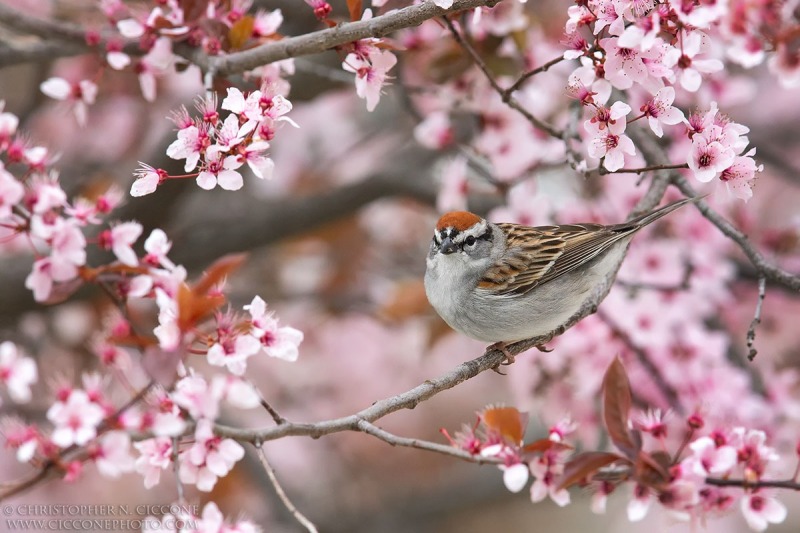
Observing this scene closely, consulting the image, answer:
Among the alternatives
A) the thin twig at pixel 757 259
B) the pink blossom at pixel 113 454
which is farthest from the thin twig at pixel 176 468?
the thin twig at pixel 757 259

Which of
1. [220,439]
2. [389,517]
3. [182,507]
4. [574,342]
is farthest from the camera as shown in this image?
[389,517]

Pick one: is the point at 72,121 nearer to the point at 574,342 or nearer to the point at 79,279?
the point at 574,342

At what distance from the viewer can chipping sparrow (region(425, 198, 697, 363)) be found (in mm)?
3357

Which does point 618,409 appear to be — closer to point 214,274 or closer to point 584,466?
point 584,466

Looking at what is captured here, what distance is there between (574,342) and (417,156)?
67.8 inches

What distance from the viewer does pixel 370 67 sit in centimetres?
275

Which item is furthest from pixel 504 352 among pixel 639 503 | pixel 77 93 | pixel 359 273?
pixel 359 273

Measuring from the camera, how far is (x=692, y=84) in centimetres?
241

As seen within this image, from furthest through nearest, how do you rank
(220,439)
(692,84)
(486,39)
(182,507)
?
(486,39)
(692,84)
(220,439)
(182,507)

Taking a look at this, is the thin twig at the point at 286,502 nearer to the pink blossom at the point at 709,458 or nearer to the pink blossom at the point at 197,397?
the pink blossom at the point at 197,397

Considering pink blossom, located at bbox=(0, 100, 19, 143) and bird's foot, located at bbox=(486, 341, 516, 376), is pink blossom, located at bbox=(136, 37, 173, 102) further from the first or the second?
bird's foot, located at bbox=(486, 341, 516, 376)

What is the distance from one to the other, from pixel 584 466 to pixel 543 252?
1492mm

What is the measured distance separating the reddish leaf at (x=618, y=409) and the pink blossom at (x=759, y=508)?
0.47 meters

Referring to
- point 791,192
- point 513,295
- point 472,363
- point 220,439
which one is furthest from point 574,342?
point 791,192
